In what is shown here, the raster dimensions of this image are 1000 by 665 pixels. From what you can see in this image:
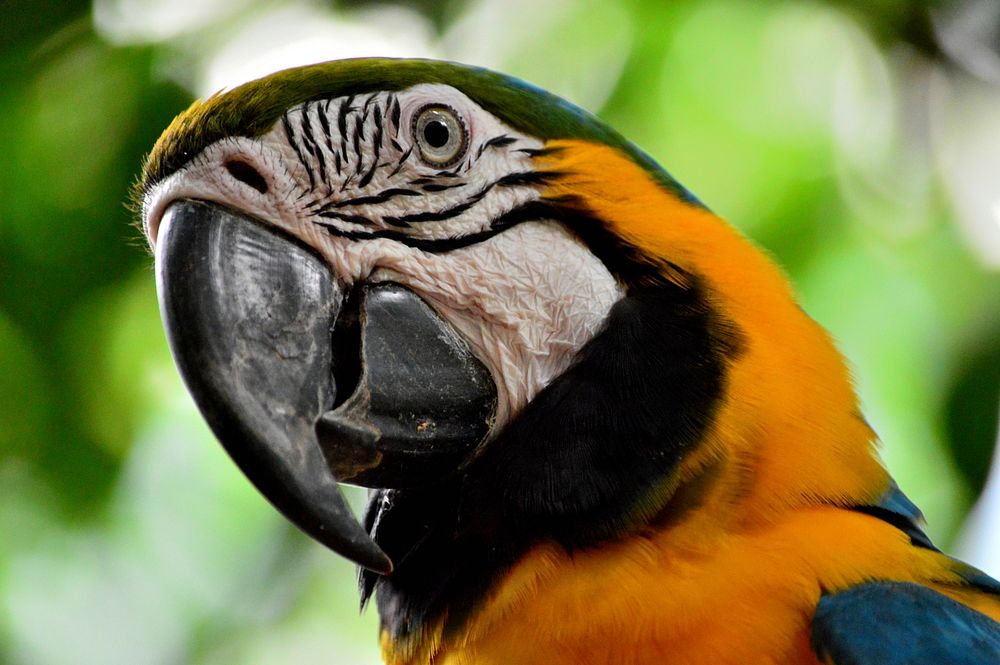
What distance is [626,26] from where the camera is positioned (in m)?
3.55

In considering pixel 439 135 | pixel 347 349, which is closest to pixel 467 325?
pixel 347 349

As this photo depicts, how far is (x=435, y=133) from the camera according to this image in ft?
6.08

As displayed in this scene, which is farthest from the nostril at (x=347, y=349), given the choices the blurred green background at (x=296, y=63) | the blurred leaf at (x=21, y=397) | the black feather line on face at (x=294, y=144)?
the blurred leaf at (x=21, y=397)

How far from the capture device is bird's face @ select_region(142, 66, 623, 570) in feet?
5.16

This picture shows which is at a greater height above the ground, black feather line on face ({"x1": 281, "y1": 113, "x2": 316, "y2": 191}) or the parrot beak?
black feather line on face ({"x1": 281, "y1": 113, "x2": 316, "y2": 191})

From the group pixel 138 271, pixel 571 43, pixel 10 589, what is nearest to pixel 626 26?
pixel 571 43

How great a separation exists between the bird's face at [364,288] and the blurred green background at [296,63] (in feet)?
3.55

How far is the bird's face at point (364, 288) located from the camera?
1573 millimetres

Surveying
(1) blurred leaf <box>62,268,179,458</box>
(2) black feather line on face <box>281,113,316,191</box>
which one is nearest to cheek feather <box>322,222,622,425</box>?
(2) black feather line on face <box>281,113,316,191</box>

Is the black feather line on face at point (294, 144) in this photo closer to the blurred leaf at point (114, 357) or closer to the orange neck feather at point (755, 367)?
the orange neck feather at point (755, 367)

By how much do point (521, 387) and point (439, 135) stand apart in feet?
1.48

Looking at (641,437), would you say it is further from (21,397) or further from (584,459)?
(21,397)

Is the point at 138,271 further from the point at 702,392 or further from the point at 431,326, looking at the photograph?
the point at 702,392

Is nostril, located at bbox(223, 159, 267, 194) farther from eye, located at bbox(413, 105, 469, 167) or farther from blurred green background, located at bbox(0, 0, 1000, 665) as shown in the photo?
blurred green background, located at bbox(0, 0, 1000, 665)
